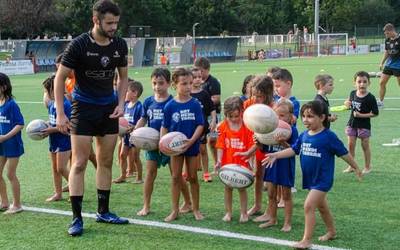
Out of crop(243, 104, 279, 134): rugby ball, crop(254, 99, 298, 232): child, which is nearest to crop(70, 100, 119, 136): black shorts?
crop(243, 104, 279, 134): rugby ball

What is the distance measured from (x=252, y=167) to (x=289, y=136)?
805 millimetres

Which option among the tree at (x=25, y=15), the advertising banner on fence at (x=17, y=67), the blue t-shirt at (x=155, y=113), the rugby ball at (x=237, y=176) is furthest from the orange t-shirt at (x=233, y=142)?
the tree at (x=25, y=15)

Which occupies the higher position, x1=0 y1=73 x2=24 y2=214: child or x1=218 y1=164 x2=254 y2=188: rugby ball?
x1=0 y1=73 x2=24 y2=214: child

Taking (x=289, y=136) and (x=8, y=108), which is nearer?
(x=289, y=136)

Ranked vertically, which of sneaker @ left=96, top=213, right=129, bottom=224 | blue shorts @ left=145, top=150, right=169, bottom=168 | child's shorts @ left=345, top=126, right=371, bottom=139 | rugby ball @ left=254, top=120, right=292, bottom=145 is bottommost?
sneaker @ left=96, top=213, right=129, bottom=224

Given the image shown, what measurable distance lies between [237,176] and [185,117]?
3.01ft

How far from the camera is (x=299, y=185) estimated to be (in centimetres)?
918

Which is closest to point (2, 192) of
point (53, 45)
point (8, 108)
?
point (8, 108)

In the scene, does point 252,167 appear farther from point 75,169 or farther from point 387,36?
point 387,36

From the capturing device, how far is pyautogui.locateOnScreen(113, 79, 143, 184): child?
942 centimetres

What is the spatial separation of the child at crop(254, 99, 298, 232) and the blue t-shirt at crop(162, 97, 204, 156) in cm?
84

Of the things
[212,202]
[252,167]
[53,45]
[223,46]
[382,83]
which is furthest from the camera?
[223,46]

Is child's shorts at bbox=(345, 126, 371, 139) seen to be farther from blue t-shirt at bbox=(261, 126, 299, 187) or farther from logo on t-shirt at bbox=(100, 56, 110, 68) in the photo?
logo on t-shirt at bbox=(100, 56, 110, 68)

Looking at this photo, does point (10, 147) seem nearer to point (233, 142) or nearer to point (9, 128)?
point (9, 128)
